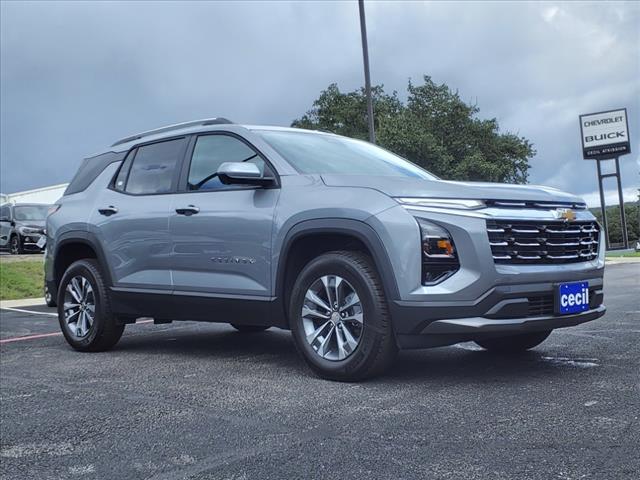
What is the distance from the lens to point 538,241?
4.48 meters

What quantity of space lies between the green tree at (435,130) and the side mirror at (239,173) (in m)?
41.0

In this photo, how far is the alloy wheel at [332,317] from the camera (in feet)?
15.0

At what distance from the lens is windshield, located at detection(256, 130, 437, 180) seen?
207 inches

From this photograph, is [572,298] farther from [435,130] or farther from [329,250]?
[435,130]

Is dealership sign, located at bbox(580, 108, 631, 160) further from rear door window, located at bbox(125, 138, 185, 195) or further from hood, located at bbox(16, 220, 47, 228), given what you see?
rear door window, located at bbox(125, 138, 185, 195)

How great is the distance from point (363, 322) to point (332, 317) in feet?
0.90

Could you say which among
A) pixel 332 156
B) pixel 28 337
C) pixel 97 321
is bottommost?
pixel 28 337

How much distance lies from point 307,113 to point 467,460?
57172 millimetres

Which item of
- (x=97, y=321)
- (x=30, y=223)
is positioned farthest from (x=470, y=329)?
(x=30, y=223)

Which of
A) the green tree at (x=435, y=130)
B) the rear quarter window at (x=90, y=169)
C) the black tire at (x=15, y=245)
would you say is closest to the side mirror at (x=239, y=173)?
the rear quarter window at (x=90, y=169)

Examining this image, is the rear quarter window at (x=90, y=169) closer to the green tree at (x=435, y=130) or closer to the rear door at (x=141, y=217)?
the rear door at (x=141, y=217)

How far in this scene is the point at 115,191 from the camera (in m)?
6.64

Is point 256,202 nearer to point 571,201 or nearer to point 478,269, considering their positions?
point 478,269

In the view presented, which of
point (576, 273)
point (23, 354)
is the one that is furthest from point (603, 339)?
point (23, 354)
